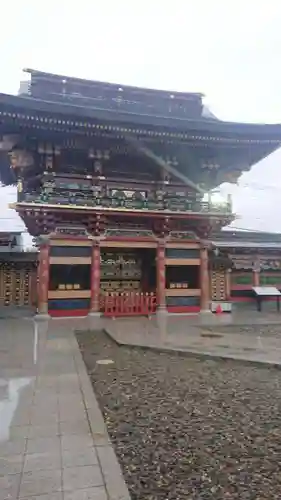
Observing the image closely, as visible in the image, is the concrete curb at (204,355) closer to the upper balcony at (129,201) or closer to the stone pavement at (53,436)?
the stone pavement at (53,436)

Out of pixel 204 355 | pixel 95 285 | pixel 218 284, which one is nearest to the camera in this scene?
pixel 204 355

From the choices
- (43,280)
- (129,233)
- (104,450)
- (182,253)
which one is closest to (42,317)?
(43,280)

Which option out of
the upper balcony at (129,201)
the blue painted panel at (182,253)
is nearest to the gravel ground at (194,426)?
the upper balcony at (129,201)

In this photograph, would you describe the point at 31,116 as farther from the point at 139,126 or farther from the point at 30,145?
the point at 139,126

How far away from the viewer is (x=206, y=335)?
37.0 feet

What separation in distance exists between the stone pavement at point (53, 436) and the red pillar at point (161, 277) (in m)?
9.22

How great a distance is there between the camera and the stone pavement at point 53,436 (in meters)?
2.90

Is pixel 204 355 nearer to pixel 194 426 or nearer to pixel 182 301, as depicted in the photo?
pixel 194 426

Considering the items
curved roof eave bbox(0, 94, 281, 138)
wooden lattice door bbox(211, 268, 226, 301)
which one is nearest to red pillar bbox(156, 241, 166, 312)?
curved roof eave bbox(0, 94, 281, 138)

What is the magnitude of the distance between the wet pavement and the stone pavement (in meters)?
3.05

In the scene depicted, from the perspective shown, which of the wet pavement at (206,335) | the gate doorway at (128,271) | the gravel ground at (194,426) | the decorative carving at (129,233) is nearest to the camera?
the gravel ground at (194,426)

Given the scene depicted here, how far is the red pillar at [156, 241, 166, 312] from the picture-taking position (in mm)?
16828

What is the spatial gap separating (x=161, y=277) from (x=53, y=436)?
1304cm

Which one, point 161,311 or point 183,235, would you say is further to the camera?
point 183,235
